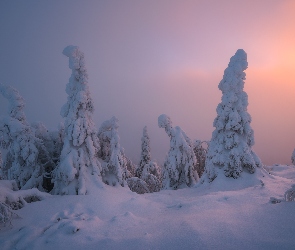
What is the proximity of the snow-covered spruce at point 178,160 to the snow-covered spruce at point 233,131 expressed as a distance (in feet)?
17.6

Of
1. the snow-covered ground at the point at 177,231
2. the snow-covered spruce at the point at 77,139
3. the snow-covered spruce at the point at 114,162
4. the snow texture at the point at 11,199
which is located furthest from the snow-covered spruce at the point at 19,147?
the snow-covered ground at the point at 177,231

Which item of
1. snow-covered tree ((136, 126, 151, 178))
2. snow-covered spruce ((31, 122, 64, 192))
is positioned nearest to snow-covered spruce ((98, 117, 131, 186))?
snow-covered spruce ((31, 122, 64, 192))

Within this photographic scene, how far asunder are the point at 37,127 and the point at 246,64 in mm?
17994

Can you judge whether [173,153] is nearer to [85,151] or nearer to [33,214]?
[85,151]

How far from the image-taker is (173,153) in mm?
23922

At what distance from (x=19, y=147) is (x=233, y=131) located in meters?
16.0

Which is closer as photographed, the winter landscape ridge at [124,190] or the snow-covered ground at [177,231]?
the snow-covered ground at [177,231]

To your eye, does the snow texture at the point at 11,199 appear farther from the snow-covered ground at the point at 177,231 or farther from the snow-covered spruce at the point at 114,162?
the snow-covered spruce at the point at 114,162

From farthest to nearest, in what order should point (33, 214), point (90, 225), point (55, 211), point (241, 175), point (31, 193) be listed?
1. point (241, 175)
2. point (31, 193)
3. point (55, 211)
4. point (33, 214)
5. point (90, 225)

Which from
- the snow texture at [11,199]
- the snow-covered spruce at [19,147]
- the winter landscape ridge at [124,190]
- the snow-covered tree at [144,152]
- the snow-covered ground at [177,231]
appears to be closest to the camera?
the snow-covered ground at [177,231]

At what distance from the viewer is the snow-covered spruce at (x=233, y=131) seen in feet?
55.1

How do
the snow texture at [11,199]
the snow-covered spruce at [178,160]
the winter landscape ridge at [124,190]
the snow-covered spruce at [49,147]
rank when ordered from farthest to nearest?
the snow-covered spruce at [178,160] → the snow-covered spruce at [49,147] → the snow texture at [11,199] → the winter landscape ridge at [124,190]

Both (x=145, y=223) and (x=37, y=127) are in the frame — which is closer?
(x=145, y=223)

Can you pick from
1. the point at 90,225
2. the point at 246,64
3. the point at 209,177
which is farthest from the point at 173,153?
the point at 90,225
